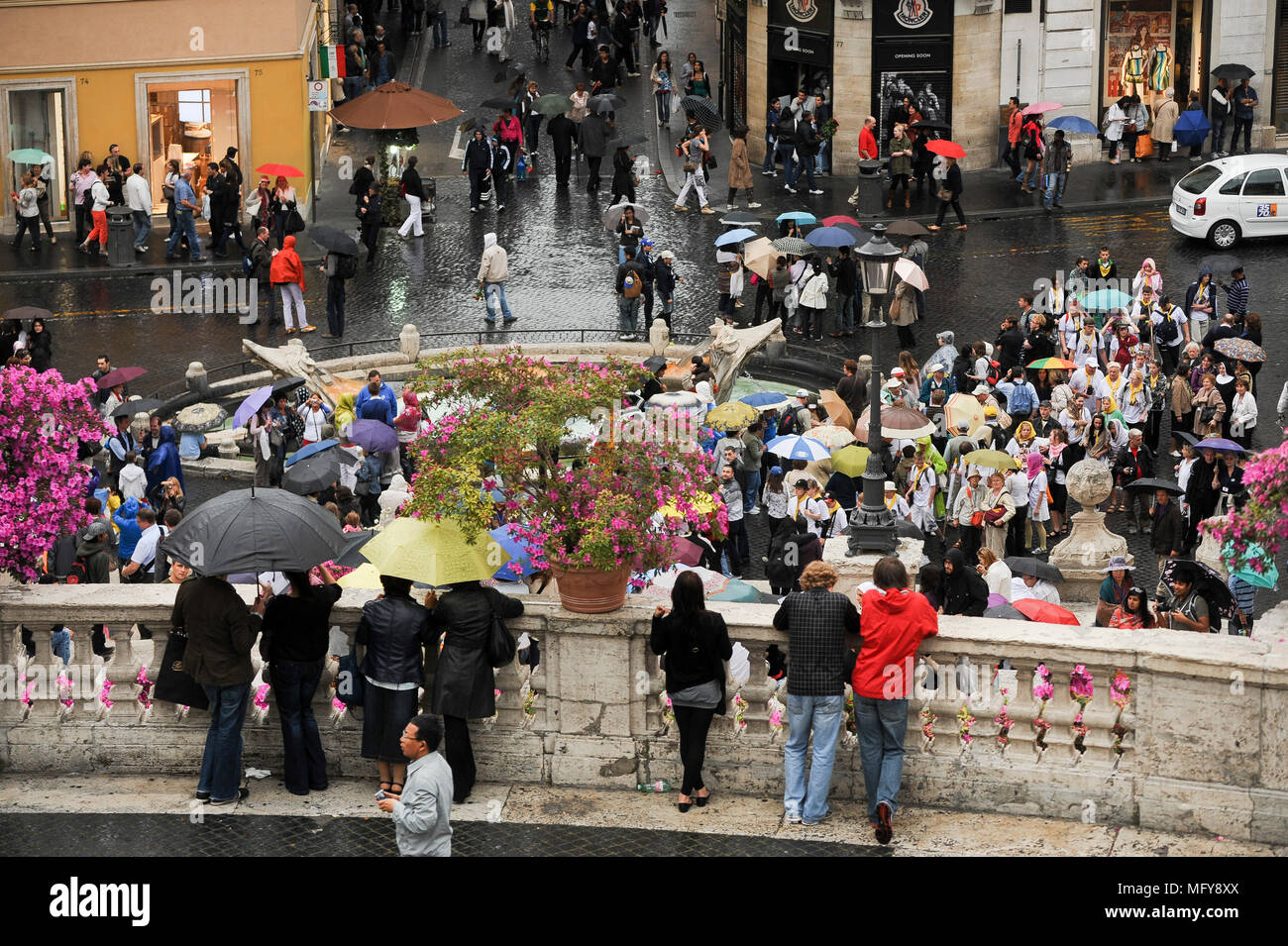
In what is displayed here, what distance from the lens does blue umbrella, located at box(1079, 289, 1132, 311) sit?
2719 centimetres

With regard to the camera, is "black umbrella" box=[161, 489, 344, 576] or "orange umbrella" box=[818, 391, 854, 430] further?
"orange umbrella" box=[818, 391, 854, 430]

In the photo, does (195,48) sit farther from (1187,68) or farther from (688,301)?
(1187,68)

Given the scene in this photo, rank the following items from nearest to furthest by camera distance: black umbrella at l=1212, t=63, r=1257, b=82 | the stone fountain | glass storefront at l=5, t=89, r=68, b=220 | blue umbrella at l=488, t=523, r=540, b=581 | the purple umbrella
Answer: blue umbrella at l=488, t=523, r=540, b=581 < the stone fountain < the purple umbrella < glass storefront at l=5, t=89, r=68, b=220 < black umbrella at l=1212, t=63, r=1257, b=82

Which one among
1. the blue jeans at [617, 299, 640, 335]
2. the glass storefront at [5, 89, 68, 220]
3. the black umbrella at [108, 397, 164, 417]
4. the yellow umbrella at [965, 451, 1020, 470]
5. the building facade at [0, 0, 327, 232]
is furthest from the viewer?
the glass storefront at [5, 89, 68, 220]

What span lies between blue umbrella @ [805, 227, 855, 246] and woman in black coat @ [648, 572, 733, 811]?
18.3 meters

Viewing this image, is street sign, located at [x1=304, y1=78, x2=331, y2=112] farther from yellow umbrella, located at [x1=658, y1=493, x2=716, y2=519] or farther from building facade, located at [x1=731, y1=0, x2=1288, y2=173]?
yellow umbrella, located at [x1=658, y1=493, x2=716, y2=519]

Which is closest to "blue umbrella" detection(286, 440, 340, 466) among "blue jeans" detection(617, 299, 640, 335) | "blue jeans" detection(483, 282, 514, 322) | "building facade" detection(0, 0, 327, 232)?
"blue jeans" detection(617, 299, 640, 335)

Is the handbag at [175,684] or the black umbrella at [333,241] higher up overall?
the black umbrella at [333,241]

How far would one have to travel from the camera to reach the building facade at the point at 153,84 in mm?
36656

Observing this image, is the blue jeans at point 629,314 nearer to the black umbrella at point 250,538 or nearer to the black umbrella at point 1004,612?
the black umbrella at point 1004,612

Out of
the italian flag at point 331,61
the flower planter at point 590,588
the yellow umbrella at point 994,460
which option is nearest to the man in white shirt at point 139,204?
the italian flag at point 331,61

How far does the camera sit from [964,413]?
23.4 m

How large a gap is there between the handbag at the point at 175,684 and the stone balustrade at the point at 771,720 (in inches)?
7.4

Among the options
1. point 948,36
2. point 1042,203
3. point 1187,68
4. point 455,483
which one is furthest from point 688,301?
point 455,483
